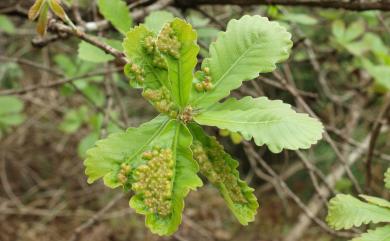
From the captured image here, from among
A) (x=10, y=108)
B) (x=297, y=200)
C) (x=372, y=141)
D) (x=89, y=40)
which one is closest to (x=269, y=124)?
(x=89, y=40)

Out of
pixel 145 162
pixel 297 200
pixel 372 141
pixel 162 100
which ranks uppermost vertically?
pixel 162 100

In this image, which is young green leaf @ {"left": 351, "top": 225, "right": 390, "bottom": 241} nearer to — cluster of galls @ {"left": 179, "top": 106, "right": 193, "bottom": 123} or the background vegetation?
cluster of galls @ {"left": 179, "top": 106, "right": 193, "bottom": 123}

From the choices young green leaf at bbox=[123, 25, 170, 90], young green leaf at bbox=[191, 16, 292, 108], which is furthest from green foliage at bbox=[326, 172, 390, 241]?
young green leaf at bbox=[123, 25, 170, 90]

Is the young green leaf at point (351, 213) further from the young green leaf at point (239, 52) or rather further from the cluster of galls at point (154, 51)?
the cluster of galls at point (154, 51)

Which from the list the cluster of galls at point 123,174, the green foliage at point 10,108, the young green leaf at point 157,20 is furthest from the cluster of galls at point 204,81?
the green foliage at point 10,108

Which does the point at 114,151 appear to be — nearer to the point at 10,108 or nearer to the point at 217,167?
the point at 217,167
